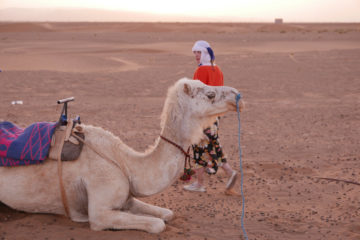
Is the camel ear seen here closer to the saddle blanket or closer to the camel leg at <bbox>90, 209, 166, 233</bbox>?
the camel leg at <bbox>90, 209, 166, 233</bbox>

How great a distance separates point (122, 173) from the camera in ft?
15.9

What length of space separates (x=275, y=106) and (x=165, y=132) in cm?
1044

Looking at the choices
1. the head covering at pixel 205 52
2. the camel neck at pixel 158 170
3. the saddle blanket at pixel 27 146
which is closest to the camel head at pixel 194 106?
the camel neck at pixel 158 170

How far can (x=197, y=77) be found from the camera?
661cm

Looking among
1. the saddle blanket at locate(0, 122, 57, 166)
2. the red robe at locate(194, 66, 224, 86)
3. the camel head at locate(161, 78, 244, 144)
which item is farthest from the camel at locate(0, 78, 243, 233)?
the red robe at locate(194, 66, 224, 86)

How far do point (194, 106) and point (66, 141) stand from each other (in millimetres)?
1532

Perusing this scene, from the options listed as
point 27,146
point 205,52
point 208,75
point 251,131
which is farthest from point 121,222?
point 251,131

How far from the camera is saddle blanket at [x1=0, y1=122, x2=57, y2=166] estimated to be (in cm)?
478

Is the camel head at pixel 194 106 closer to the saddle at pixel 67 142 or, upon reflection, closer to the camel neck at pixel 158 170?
the camel neck at pixel 158 170

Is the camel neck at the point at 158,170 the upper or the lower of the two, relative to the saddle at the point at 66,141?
lower

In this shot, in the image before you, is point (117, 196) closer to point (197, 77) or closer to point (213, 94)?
point (213, 94)

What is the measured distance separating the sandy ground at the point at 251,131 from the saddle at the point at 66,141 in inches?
34.0

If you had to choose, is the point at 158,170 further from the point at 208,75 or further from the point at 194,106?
the point at 208,75

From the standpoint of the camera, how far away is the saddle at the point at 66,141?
4801mm
